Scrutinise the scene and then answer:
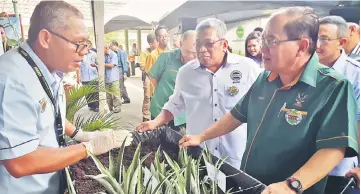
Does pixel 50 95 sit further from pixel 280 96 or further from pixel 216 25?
pixel 280 96

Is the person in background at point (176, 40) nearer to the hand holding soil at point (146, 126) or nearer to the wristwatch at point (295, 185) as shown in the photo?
the hand holding soil at point (146, 126)

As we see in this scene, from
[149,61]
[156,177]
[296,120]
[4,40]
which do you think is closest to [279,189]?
[296,120]

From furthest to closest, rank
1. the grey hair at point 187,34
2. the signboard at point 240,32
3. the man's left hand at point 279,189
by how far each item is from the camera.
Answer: the grey hair at point 187,34 < the signboard at point 240,32 < the man's left hand at point 279,189

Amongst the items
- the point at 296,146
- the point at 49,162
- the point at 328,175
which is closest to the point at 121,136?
the point at 49,162

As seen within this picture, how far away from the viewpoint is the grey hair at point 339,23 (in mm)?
1376

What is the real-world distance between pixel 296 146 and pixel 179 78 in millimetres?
699

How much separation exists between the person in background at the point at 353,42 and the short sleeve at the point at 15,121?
4.91ft

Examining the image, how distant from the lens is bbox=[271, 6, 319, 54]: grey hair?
1.36 meters

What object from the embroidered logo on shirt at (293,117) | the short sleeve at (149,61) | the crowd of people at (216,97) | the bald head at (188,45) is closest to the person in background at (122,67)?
the crowd of people at (216,97)

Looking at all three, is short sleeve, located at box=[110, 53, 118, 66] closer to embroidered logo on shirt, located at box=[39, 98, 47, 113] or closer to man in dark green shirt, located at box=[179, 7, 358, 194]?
embroidered logo on shirt, located at box=[39, 98, 47, 113]

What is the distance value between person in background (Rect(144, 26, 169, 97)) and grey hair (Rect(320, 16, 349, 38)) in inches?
31.0

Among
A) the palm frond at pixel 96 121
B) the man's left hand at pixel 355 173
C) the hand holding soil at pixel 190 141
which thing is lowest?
the man's left hand at pixel 355 173

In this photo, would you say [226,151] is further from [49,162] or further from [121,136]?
[49,162]

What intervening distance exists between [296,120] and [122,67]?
0.96 metres
